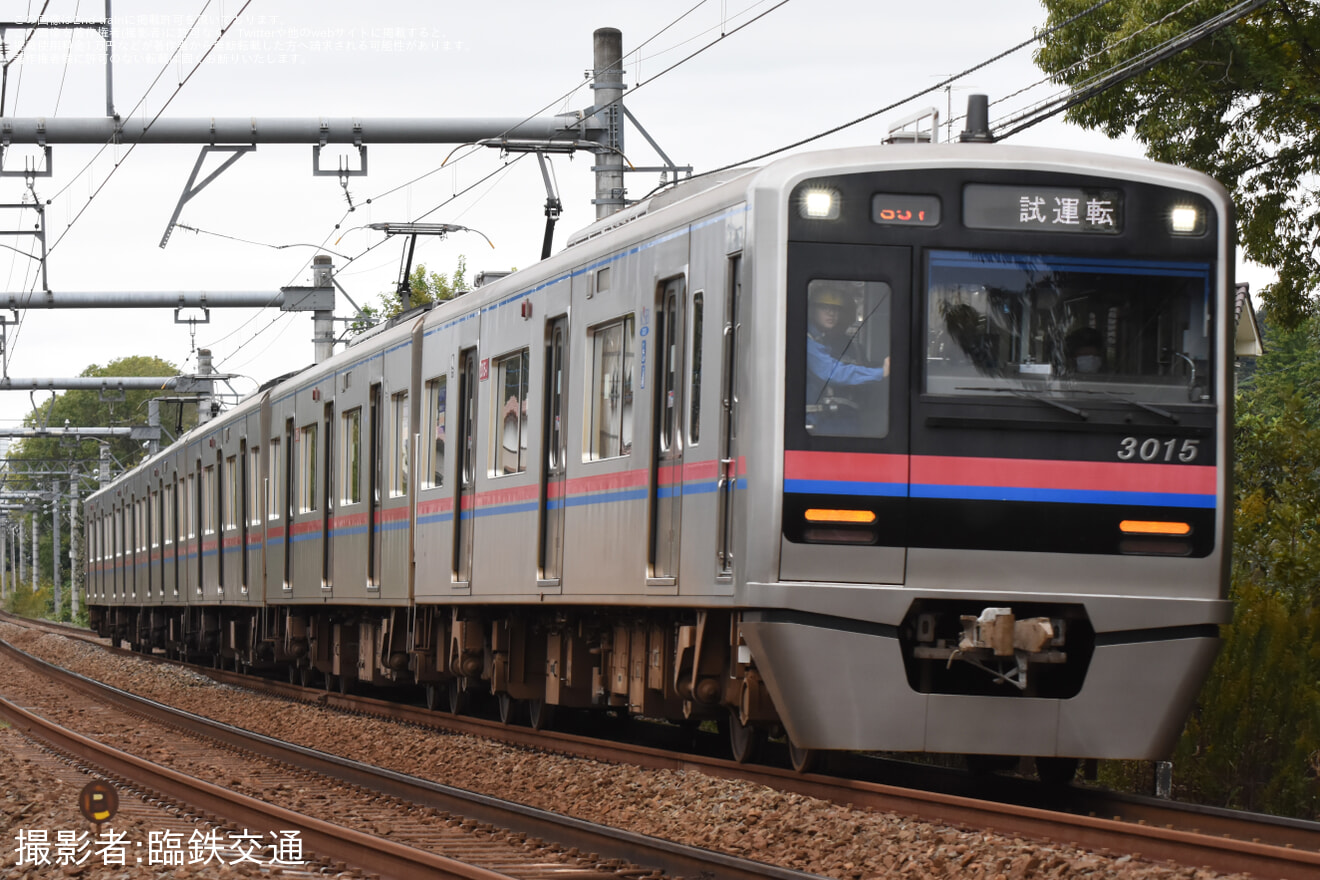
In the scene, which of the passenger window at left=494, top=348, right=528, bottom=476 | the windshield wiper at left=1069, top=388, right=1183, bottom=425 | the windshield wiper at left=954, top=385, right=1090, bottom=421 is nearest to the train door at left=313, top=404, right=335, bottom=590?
the passenger window at left=494, top=348, right=528, bottom=476

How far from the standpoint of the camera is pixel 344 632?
61.8 feet

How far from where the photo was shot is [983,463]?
28.7ft

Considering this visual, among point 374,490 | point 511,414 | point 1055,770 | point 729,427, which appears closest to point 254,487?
point 374,490

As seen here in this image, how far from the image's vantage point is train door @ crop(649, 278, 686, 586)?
991 centimetres

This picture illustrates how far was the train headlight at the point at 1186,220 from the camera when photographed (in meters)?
9.02

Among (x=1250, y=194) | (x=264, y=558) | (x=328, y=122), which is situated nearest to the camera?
(x=1250, y=194)

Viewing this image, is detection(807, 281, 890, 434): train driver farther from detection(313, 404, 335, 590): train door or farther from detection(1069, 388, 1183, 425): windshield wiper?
A: detection(313, 404, 335, 590): train door

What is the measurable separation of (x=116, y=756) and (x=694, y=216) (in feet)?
18.7

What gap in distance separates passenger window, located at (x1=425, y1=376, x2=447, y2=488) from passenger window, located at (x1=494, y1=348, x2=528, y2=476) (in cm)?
141

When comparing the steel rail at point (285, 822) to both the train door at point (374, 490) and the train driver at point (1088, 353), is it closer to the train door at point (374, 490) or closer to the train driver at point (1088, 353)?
the train door at point (374, 490)

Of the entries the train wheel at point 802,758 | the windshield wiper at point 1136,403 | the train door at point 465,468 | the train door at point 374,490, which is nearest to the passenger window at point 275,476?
the train door at point 374,490

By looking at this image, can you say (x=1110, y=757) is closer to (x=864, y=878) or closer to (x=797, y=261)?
(x=864, y=878)

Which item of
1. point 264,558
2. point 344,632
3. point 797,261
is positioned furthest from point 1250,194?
point 264,558

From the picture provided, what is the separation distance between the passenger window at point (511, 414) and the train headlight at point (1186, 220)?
482 centimetres
